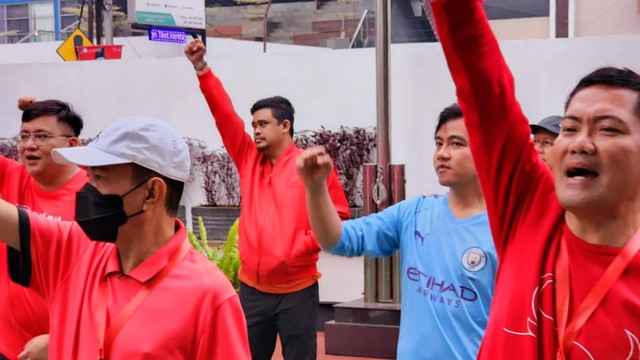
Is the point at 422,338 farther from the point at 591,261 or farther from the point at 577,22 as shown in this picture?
the point at 577,22

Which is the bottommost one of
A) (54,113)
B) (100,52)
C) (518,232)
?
(518,232)

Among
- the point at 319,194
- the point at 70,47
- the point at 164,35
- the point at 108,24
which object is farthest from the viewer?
the point at 108,24

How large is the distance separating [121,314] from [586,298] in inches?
45.0

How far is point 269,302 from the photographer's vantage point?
20.3 ft

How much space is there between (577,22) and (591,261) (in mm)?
10427

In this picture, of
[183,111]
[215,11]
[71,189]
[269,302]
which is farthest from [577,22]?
[215,11]

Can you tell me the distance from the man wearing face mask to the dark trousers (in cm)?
337

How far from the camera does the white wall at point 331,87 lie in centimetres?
957

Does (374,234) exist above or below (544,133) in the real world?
below

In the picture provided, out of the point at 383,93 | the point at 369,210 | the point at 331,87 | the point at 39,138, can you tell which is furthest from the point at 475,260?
the point at 331,87

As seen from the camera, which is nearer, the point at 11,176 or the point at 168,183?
the point at 168,183

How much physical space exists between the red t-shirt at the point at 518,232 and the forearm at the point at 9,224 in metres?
1.22

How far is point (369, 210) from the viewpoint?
26.7 ft

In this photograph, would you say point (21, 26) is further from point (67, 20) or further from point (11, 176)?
point (11, 176)
